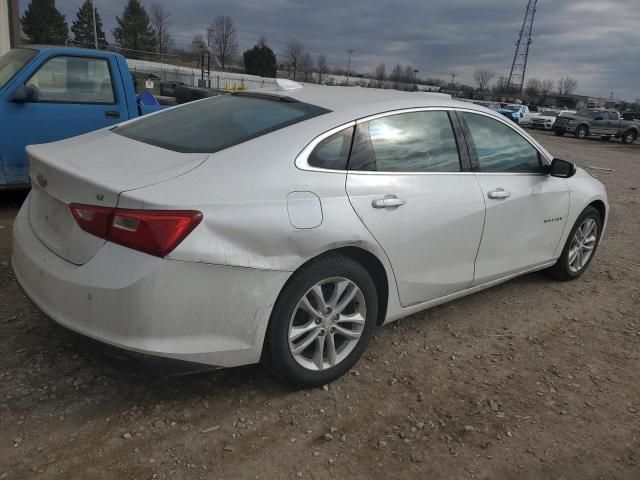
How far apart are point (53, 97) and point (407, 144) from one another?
4.24 meters

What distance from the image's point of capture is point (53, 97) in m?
5.56

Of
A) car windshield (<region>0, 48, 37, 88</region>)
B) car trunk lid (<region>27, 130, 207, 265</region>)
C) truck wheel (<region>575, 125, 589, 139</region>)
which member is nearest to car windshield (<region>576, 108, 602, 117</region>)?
truck wheel (<region>575, 125, 589, 139</region>)

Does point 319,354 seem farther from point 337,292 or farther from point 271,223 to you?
point 271,223

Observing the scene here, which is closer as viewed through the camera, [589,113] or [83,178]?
[83,178]

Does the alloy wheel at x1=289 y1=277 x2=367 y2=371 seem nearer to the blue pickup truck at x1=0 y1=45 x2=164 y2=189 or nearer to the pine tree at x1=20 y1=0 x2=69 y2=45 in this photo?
the blue pickup truck at x1=0 y1=45 x2=164 y2=189

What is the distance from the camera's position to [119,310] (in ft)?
7.13

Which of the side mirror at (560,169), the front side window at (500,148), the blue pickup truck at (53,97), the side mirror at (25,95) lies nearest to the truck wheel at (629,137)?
the side mirror at (560,169)

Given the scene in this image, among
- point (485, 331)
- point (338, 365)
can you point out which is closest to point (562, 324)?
point (485, 331)

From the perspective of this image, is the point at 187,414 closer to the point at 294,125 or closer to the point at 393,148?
the point at 294,125

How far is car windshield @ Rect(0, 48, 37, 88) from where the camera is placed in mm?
5398

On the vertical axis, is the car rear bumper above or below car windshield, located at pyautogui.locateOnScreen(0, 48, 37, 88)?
below

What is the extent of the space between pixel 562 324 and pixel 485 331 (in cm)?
69

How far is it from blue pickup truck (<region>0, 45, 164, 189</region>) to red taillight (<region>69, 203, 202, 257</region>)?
383cm

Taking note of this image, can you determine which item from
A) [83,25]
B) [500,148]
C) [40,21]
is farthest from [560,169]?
[83,25]
